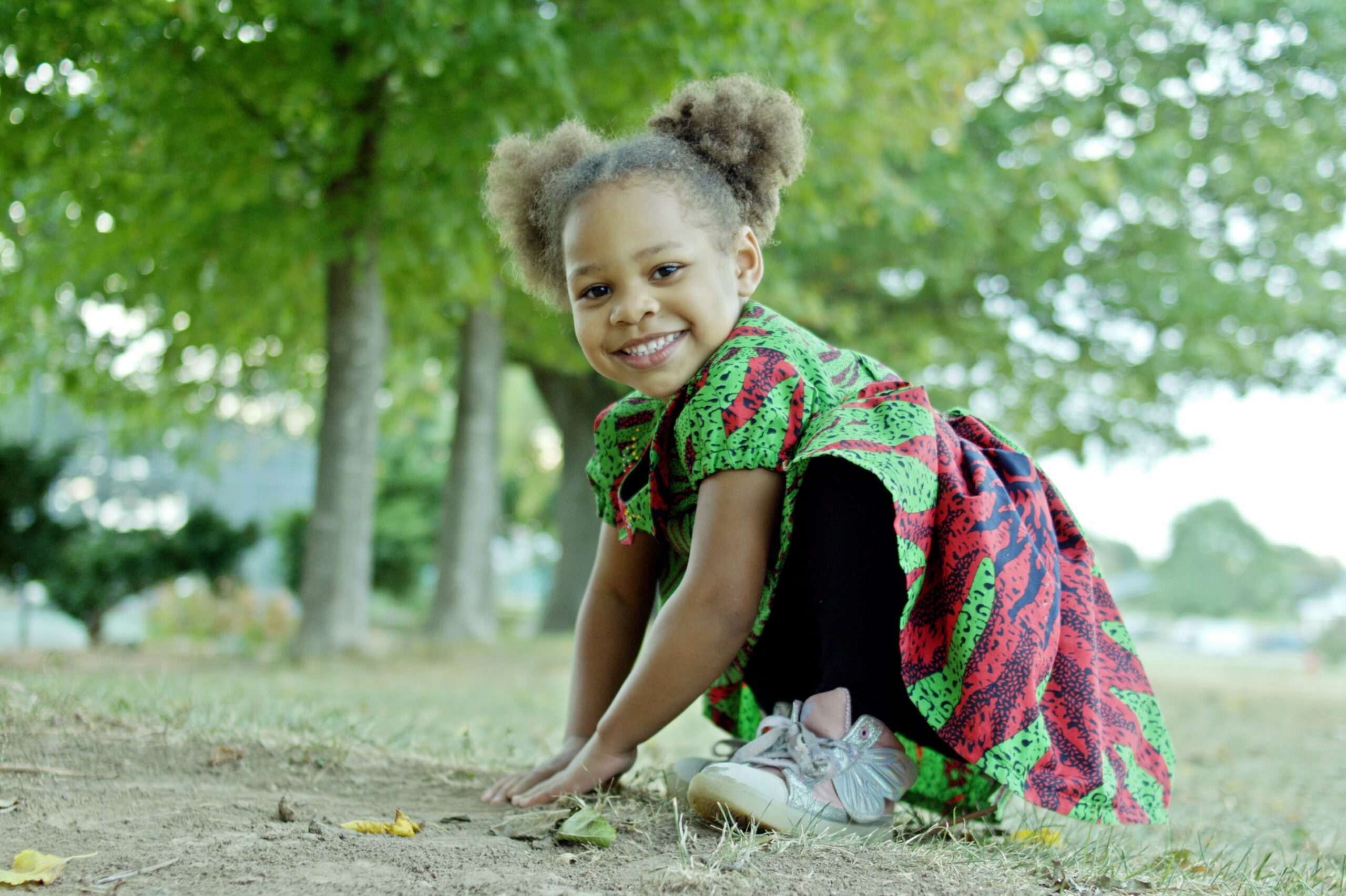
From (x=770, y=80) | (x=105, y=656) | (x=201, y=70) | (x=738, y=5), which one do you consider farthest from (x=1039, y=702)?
(x=105, y=656)

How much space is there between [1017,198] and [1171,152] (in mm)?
1439

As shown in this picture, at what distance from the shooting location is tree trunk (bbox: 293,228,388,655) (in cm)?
633

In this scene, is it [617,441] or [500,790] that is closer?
[500,790]

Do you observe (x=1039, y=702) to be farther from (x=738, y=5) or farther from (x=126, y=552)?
(x=126, y=552)

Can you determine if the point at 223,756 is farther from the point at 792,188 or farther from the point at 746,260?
the point at 792,188

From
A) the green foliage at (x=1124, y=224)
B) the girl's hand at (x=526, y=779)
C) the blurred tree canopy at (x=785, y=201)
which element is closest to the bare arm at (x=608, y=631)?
the girl's hand at (x=526, y=779)

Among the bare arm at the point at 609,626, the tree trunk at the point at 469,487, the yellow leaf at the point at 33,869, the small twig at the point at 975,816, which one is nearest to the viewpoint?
the yellow leaf at the point at 33,869

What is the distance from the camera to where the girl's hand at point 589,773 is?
Answer: 1.89 meters

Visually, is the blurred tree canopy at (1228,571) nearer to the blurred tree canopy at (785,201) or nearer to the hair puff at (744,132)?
the blurred tree canopy at (785,201)

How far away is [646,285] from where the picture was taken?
192cm

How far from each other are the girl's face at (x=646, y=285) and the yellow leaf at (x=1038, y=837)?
39.9 inches

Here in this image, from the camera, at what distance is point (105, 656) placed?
6.83 meters

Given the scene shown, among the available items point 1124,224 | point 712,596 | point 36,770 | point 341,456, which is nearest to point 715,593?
point 712,596

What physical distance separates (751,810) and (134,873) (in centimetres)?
89
